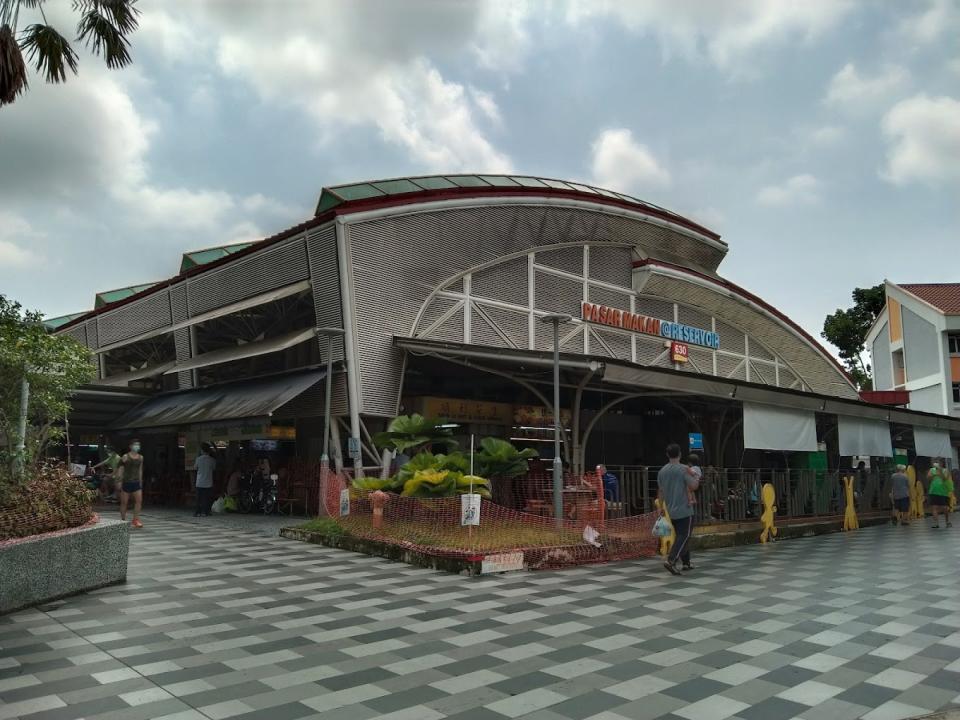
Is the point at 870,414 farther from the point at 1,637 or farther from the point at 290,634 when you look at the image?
the point at 1,637

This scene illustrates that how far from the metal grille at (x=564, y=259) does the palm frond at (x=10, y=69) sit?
50.0 ft

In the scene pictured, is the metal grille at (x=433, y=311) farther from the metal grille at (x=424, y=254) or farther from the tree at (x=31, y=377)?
the tree at (x=31, y=377)

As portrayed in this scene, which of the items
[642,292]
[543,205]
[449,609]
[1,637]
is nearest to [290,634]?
[449,609]

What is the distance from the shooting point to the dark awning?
17.2m

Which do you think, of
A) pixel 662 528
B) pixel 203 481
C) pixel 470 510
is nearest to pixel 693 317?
pixel 662 528

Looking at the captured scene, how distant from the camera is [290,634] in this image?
21.8 ft

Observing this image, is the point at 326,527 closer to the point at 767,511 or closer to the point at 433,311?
the point at 433,311

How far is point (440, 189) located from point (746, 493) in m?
10.9

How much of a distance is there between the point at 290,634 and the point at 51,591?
10.9ft

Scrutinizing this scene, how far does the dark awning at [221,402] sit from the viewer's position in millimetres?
17188

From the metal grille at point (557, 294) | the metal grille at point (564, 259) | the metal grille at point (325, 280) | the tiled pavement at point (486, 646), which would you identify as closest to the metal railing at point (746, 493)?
the tiled pavement at point (486, 646)

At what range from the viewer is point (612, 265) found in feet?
79.2

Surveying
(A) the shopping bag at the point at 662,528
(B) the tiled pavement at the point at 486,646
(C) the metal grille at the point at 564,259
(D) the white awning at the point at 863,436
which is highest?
(C) the metal grille at the point at 564,259

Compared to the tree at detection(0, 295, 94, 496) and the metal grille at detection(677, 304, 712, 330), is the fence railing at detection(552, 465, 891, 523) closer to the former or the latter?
the metal grille at detection(677, 304, 712, 330)
